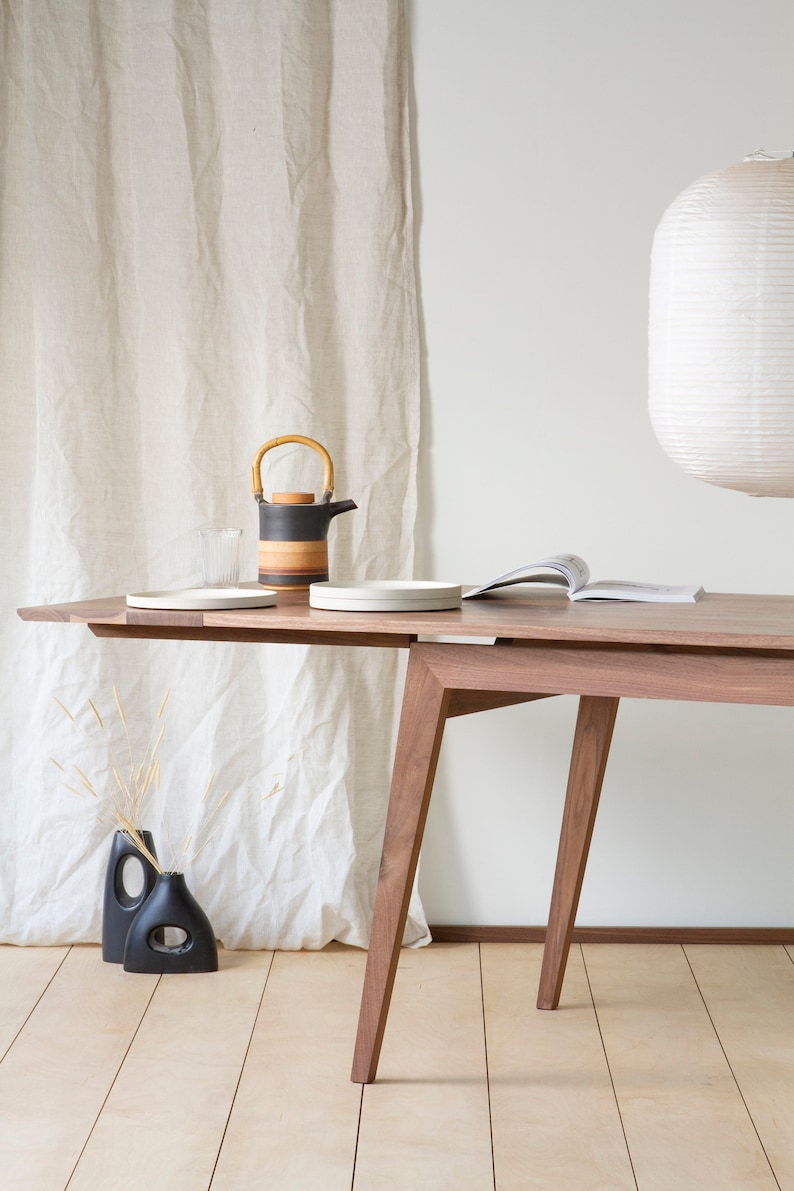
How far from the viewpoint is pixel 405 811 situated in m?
1.70

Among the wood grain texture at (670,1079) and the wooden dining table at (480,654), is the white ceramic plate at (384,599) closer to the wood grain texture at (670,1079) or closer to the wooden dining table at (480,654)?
the wooden dining table at (480,654)

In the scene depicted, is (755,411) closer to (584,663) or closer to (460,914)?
(584,663)

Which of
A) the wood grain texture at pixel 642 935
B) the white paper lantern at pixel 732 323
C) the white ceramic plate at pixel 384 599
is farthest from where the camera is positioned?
the wood grain texture at pixel 642 935

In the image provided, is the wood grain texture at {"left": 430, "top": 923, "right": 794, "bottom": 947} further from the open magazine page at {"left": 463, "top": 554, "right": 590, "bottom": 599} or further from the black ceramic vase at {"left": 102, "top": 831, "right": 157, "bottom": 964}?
the open magazine page at {"left": 463, "top": 554, "right": 590, "bottom": 599}

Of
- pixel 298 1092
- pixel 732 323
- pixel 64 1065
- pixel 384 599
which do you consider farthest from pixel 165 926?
pixel 732 323

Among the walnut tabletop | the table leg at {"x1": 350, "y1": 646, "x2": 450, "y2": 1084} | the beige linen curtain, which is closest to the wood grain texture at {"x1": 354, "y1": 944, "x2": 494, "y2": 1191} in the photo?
the table leg at {"x1": 350, "y1": 646, "x2": 450, "y2": 1084}

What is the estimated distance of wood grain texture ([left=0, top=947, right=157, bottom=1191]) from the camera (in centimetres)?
157

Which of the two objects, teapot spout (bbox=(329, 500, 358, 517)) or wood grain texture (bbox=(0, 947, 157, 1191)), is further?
teapot spout (bbox=(329, 500, 358, 517))

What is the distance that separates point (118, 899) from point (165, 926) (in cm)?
12

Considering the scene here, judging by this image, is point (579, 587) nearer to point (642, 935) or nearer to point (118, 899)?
point (642, 935)

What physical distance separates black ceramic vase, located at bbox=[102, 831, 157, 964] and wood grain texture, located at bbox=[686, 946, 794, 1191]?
→ 111 centimetres

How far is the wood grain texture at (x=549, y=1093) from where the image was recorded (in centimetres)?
155

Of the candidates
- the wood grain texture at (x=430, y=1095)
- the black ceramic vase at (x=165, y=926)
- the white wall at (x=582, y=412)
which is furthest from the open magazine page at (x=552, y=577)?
the black ceramic vase at (x=165, y=926)

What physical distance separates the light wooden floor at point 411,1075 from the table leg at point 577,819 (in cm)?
10
